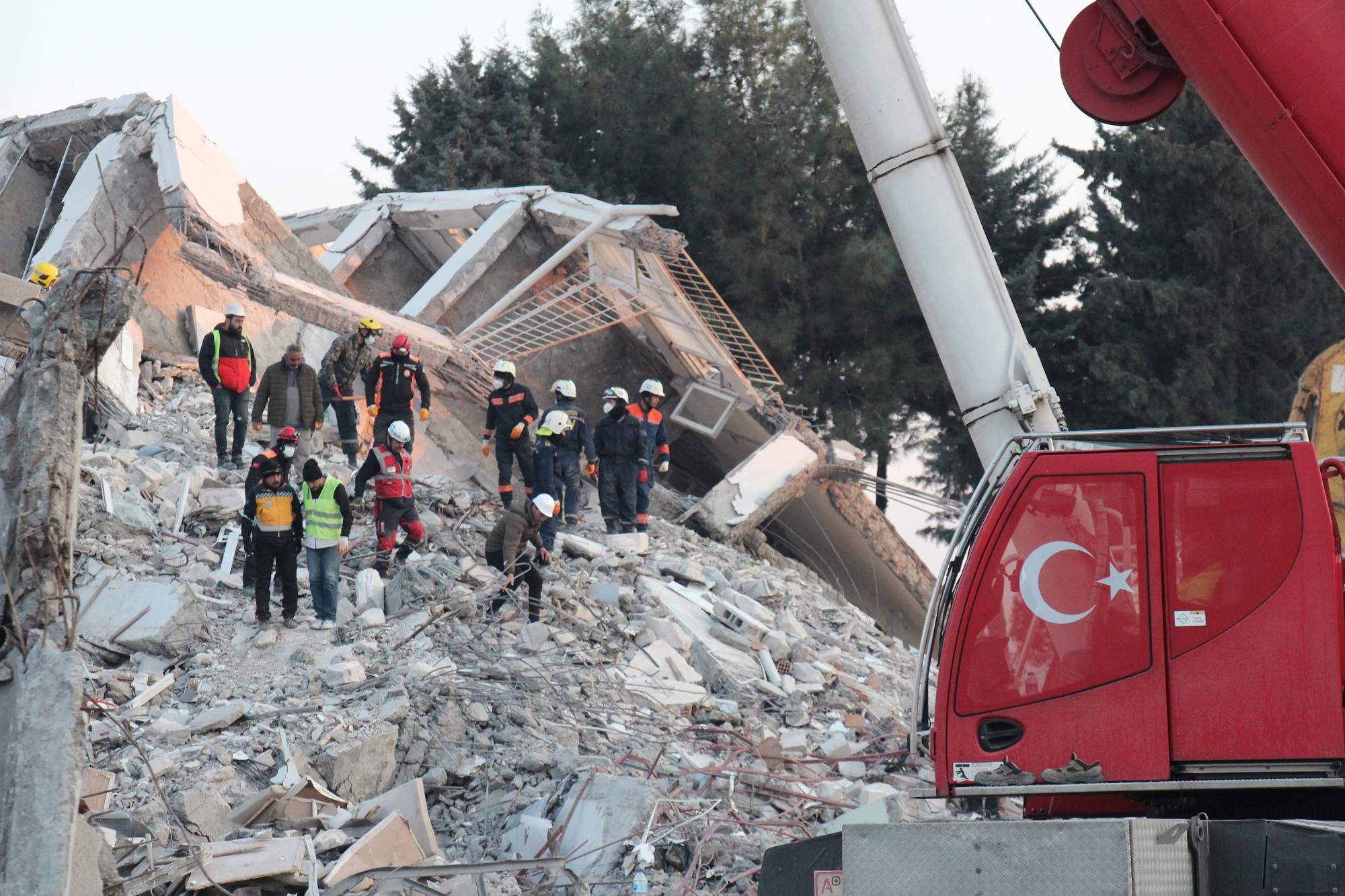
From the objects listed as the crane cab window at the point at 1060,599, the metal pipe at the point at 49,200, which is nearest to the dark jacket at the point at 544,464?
the metal pipe at the point at 49,200

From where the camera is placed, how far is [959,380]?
5762 millimetres

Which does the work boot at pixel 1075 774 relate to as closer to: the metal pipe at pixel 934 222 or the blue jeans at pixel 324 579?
the metal pipe at pixel 934 222

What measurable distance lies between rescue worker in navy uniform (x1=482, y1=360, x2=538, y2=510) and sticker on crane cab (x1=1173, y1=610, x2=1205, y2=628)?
32.5 feet

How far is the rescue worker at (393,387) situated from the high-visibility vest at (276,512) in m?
3.32

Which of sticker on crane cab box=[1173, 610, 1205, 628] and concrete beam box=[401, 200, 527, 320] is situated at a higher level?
concrete beam box=[401, 200, 527, 320]

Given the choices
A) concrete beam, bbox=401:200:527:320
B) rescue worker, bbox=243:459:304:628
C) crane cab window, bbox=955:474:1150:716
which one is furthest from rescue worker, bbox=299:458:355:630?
concrete beam, bbox=401:200:527:320

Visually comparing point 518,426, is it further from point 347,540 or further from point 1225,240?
point 1225,240

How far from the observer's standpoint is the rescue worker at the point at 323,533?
1023cm

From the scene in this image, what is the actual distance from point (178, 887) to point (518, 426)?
26.4ft

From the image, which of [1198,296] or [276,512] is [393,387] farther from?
[1198,296]

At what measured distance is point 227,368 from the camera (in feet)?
42.7

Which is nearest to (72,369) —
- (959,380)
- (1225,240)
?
(959,380)

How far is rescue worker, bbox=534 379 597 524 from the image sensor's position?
13820 millimetres

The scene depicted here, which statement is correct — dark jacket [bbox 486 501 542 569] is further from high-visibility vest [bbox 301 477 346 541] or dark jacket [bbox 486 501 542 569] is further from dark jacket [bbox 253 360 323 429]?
dark jacket [bbox 253 360 323 429]
